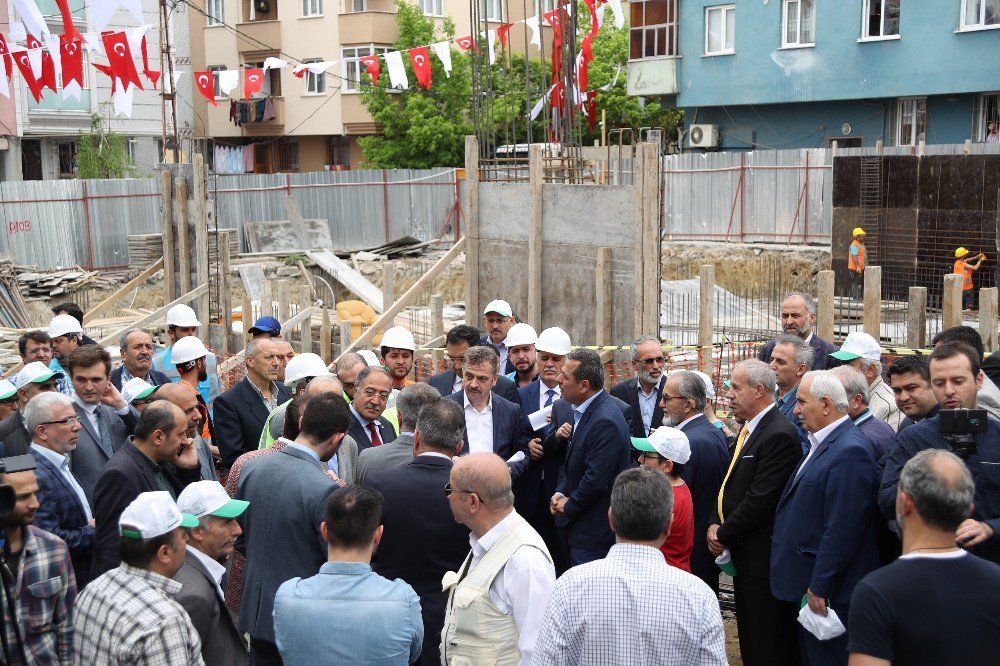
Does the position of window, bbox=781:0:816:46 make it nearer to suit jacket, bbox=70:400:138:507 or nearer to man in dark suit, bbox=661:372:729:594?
man in dark suit, bbox=661:372:729:594

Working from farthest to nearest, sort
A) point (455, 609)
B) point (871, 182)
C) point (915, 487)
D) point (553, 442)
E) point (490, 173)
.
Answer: point (871, 182), point (490, 173), point (553, 442), point (455, 609), point (915, 487)

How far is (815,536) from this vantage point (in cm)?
521

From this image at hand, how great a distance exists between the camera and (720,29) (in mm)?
31359

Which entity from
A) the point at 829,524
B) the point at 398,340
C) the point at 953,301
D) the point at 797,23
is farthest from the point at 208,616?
the point at 797,23

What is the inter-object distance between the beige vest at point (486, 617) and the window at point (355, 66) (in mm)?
34601

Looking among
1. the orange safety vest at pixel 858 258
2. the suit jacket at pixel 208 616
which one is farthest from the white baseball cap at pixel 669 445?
the orange safety vest at pixel 858 258

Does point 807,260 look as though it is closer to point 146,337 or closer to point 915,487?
point 146,337

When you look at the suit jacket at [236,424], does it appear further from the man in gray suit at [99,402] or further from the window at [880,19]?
the window at [880,19]

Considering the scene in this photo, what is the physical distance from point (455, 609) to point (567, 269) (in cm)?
819

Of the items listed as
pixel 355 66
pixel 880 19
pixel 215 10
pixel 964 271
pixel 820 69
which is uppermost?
pixel 215 10

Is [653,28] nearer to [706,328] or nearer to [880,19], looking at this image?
[880,19]

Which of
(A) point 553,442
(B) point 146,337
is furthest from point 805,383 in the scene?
(B) point 146,337

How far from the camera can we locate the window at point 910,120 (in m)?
28.5

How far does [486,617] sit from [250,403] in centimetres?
368
